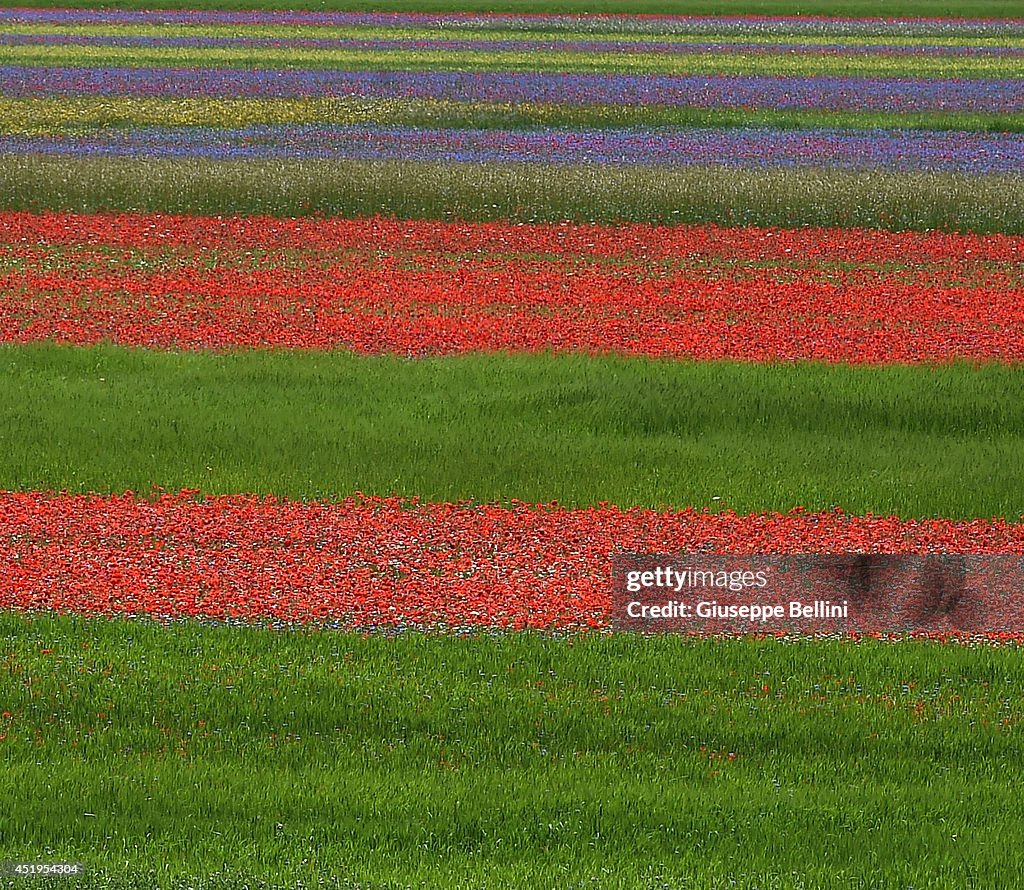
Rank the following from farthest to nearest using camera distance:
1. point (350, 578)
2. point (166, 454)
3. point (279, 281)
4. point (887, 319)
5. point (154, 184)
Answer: point (154, 184)
point (279, 281)
point (887, 319)
point (166, 454)
point (350, 578)

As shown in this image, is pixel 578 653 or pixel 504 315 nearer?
pixel 578 653

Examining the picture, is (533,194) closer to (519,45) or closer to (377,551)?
(377,551)

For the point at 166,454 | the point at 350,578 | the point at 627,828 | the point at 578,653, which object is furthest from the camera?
the point at 166,454

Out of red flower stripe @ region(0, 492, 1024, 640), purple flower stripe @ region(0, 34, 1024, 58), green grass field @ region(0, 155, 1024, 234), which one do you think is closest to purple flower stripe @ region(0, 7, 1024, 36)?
purple flower stripe @ region(0, 34, 1024, 58)

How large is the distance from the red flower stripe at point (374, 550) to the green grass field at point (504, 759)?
477 mm

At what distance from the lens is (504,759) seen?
250 inches

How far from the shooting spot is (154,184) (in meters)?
22.5

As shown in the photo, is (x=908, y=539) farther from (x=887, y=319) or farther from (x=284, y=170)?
(x=284, y=170)

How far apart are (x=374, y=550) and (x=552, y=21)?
40.9 m

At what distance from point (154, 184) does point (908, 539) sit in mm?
15551

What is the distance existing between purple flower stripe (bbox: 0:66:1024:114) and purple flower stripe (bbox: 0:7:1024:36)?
37.1ft

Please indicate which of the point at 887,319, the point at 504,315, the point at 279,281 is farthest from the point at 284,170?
the point at 887,319

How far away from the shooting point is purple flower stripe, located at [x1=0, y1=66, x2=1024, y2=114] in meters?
32.4

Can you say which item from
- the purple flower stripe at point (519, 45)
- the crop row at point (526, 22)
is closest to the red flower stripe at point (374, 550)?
the purple flower stripe at point (519, 45)
